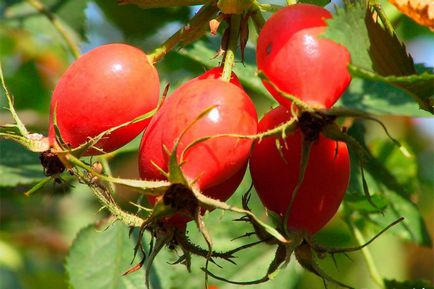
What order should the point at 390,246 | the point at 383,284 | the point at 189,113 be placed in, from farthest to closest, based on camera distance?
the point at 390,246, the point at 383,284, the point at 189,113

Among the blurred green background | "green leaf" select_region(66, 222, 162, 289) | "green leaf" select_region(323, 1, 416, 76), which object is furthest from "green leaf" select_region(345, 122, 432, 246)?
"green leaf" select_region(323, 1, 416, 76)

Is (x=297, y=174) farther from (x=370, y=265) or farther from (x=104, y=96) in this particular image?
(x=370, y=265)

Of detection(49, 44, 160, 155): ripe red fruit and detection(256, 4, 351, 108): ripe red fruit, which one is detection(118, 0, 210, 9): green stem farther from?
detection(256, 4, 351, 108): ripe red fruit

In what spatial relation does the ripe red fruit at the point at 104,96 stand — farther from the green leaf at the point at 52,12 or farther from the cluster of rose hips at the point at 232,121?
the green leaf at the point at 52,12

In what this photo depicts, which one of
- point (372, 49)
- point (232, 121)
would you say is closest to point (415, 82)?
point (372, 49)

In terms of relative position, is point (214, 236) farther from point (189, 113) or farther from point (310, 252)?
point (189, 113)

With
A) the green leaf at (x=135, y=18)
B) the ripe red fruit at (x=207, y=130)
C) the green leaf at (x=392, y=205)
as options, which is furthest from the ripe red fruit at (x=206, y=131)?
the green leaf at (x=135, y=18)

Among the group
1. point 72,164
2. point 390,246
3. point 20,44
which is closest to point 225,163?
point 72,164
